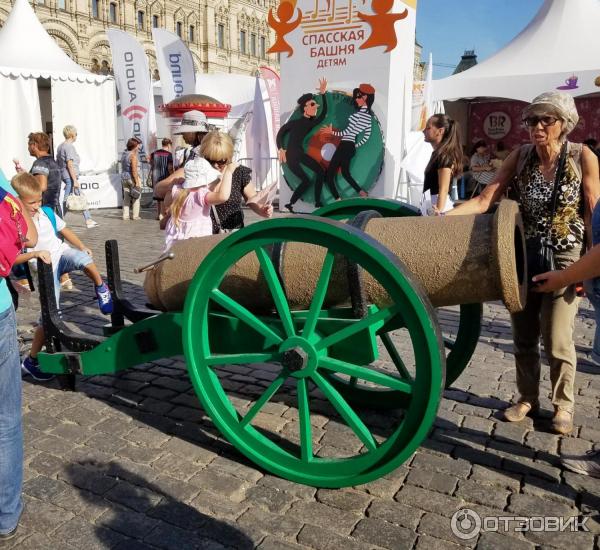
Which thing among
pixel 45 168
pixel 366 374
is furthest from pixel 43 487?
pixel 45 168

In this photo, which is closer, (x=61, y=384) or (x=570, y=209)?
(x=570, y=209)

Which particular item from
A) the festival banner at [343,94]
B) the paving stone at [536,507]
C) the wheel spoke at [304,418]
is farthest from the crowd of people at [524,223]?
the festival banner at [343,94]

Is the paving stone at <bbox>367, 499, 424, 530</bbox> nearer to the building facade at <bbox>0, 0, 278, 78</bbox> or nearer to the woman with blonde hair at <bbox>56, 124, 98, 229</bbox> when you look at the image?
the woman with blonde hair at <bbox>56, 124, 98, 229</bbox>

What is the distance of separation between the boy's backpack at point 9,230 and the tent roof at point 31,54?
40.3 feet

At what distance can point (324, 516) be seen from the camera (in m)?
2.39

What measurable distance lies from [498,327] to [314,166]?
22.7 ft

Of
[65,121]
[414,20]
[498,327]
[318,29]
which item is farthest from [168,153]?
[498,327]

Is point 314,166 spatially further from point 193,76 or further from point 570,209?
point 570,209

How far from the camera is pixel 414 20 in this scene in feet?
34.6

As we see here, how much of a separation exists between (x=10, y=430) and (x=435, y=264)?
5.74ft

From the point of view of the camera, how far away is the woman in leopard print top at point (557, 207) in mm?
2797

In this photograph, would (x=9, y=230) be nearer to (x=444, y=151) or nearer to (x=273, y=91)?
(x=444, y=151)

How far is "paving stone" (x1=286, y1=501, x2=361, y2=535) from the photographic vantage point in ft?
7.63

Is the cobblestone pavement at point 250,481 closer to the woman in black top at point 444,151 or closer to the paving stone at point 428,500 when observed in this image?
the paving stone at point 428,500
